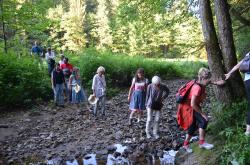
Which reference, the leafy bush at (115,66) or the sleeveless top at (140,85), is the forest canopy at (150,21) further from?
the leafy bush at (115,66)

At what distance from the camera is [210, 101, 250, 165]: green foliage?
555 centimetres

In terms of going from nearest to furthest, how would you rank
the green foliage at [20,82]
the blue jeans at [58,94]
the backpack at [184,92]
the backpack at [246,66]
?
the backpack at [246,66]
the backpack at [184,92]
the blue jeans at [58,94]
the green foliage at [20,82]

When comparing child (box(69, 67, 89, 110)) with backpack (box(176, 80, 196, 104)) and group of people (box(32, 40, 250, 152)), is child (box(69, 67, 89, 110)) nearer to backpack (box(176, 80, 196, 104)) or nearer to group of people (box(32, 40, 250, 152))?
group of people (box(32, 40, 250, 152))

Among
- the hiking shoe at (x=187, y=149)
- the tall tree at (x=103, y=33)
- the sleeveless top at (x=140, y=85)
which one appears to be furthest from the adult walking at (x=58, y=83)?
the tall tree at (x=103, y=33)

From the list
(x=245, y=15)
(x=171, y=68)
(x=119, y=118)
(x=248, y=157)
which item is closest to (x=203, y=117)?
(x=248, y=157)

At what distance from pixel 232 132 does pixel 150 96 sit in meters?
3.12

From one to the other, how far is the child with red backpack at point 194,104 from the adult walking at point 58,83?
8124 millimetres

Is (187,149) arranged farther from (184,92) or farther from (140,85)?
(140,85)

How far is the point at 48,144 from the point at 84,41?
41259 mm

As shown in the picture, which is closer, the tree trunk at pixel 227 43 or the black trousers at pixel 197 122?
the black trousers at pixel 197 122

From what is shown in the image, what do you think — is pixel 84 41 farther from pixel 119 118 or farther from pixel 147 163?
pixel 147 163

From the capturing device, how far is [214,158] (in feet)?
21.4

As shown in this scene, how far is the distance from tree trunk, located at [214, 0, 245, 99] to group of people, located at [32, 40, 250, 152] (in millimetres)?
440

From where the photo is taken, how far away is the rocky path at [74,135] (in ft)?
28.2
